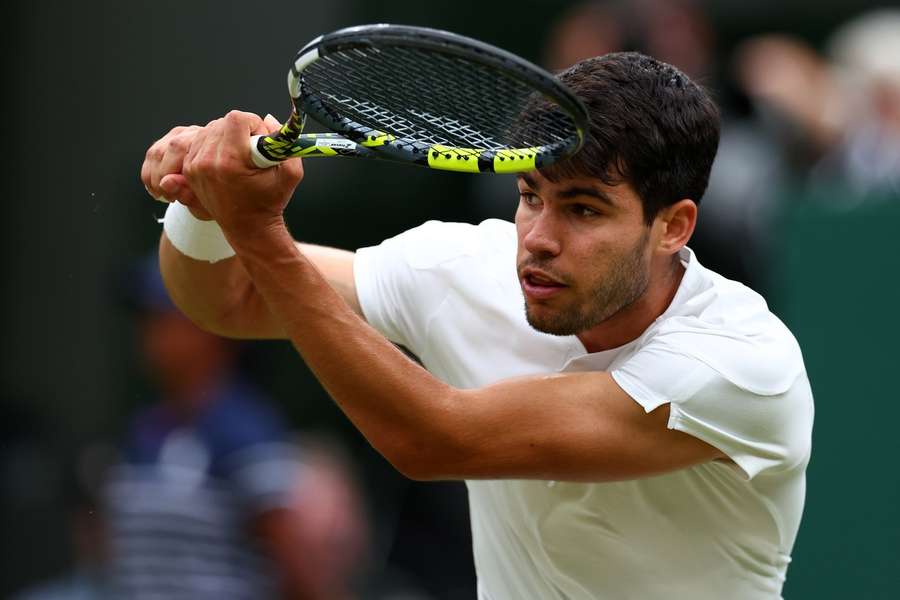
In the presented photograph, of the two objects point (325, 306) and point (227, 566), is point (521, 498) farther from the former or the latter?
point (227, 566)

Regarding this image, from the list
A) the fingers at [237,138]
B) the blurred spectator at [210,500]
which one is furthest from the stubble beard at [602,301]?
the blurred spectator at [210,500]

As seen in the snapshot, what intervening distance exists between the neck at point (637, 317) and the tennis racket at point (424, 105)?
0.47 meters

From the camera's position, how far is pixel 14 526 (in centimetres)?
729

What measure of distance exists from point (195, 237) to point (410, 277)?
18.9 inches

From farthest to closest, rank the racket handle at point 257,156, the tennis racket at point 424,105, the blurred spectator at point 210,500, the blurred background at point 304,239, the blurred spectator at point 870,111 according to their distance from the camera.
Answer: the blurred spectator at point 870,111, the blurred background at point 304,239, the blurred spectator at point 210,500, the racket handle at point 257,156, the tennis racket at point 424,105

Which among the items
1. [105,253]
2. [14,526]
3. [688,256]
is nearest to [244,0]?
[105,253]

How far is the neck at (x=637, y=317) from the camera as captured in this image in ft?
11.0

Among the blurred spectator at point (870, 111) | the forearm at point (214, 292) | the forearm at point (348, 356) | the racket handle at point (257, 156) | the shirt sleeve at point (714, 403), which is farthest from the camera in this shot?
the blurred spectator at point (870, 111)

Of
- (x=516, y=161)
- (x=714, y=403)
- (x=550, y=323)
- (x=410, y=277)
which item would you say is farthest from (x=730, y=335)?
(x=410, y=277)

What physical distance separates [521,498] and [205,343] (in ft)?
8.32

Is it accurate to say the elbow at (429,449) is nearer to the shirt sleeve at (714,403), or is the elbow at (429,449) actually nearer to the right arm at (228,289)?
the shirt sleeve at (714,403)

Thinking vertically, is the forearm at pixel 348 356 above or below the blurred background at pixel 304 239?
above

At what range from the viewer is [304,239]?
24.4ft

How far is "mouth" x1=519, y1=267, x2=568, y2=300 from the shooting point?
3.14 metres
